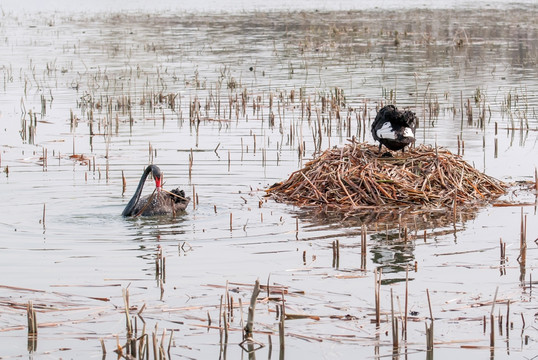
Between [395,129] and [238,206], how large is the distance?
93.9 inches

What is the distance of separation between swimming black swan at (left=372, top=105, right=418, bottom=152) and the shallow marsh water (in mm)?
1474

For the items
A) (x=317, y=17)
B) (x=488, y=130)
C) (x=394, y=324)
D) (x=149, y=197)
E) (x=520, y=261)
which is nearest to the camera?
(x=394, y=324)

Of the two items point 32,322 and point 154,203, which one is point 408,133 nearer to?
point 154,203

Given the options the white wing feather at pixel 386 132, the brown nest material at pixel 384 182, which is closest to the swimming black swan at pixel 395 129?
the white wing feather at pixel 386 132

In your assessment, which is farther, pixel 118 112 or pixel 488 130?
pixel 118 112

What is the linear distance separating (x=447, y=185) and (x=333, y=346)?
6.30 metres

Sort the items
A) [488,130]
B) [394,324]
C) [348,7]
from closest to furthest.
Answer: [394,324]
[488,130]
[348,7]

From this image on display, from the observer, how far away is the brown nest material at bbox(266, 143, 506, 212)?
508 inches

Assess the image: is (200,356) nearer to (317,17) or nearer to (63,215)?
(63,215)

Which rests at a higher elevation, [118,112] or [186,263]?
[118,112]

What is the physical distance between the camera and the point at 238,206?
1306cm

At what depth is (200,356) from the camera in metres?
7.22

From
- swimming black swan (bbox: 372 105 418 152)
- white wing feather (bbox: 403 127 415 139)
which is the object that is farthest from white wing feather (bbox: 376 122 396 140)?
white wing feather (bbox: 403 127 415 139)

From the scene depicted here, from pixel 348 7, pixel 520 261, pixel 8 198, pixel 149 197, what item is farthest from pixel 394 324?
pixel 348 7
